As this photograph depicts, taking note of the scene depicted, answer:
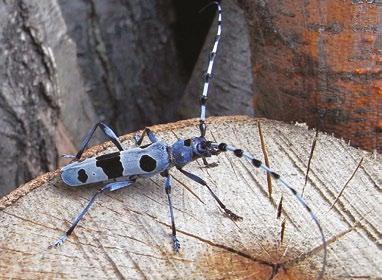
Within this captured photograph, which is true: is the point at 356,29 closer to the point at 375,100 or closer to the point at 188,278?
the point at 375,100

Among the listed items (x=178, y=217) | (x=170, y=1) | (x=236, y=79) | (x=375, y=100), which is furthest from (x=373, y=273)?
(x=170, y=1)

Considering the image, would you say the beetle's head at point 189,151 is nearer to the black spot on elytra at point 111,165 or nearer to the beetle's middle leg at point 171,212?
the beetle's middle leg at point 171,212

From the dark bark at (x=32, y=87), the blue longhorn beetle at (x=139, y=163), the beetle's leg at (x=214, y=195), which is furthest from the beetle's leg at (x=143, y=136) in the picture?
the dark bark at (x=32, y=87)

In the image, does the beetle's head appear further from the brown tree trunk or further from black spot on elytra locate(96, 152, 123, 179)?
the brown tree trunk

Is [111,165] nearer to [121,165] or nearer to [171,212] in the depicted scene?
[121,165]

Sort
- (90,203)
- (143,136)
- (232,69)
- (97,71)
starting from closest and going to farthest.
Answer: (90,203)
(143,136)
(232,69)
(97,71)

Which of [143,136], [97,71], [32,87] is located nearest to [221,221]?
[143,136]
